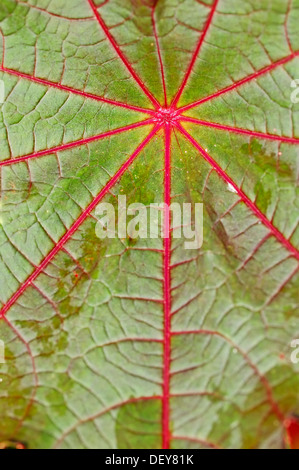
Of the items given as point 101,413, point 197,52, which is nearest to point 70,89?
point 197,52

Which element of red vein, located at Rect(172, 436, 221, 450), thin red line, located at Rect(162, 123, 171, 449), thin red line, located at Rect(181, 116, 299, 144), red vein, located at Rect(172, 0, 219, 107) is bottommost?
red vein, located at Rect(172, 436, 221, 450)

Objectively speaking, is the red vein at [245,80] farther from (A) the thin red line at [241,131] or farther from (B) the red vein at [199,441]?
(B) the red vein at [199,441]

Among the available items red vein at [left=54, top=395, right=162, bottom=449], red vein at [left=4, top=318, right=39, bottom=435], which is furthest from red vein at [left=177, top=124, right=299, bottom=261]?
red vein at [left=4, top=318, right=39, bottom=435]

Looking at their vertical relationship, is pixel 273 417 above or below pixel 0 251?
below

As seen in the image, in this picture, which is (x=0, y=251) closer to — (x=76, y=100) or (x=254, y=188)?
(x=76, y=100)

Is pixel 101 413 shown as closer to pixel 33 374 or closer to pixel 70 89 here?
pixel 33 374

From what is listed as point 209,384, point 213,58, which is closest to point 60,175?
point 213,58

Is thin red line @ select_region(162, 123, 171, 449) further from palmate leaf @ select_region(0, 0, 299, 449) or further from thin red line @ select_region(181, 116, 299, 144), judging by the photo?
thin red line @ select_region(181, 116, 299, 144)

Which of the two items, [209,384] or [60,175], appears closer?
[209,384]
